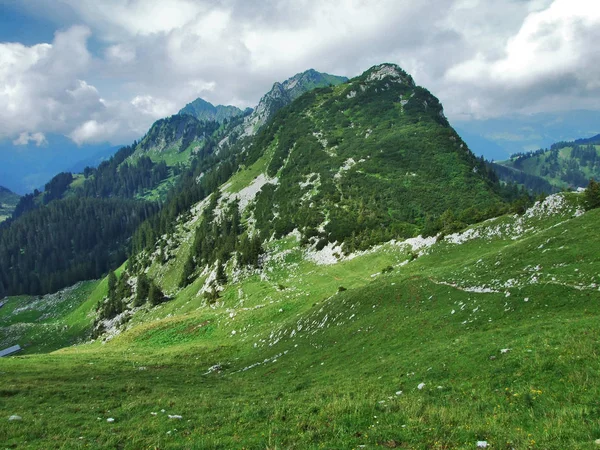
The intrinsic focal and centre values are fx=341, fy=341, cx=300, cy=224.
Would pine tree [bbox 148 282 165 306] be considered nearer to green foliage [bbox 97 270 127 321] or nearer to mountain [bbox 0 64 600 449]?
mountain [bbox 0 64 600 449]

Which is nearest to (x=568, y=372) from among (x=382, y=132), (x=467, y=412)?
(x=467, y=412)

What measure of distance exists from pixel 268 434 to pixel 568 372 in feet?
41.9

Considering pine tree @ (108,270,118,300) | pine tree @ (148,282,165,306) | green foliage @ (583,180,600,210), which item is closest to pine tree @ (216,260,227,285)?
pine tree @ (148,282,165,306)

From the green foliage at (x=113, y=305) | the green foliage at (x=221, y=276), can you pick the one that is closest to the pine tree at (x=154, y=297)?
the green foliage at (x=113, y=305)

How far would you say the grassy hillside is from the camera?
12.5m

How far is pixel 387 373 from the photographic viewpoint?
21703 mm

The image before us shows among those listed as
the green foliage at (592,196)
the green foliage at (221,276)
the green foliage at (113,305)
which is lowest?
the green foliage at (113,305)

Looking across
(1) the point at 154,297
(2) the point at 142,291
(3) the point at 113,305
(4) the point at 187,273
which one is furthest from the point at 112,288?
(1) the point at 154,297

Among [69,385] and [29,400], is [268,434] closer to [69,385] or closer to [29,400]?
[29,400]

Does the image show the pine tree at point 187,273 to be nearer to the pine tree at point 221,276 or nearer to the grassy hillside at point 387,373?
the pine tree at point 221,276

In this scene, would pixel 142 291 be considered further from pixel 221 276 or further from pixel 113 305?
pixel 221 276

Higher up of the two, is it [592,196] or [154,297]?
[592,196]

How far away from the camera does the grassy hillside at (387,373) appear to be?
12.5 metres

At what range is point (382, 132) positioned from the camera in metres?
152
